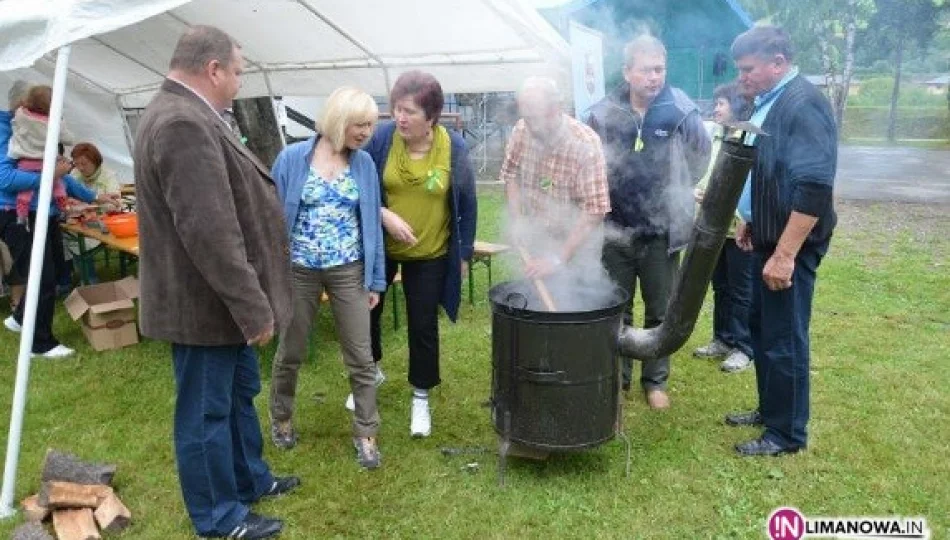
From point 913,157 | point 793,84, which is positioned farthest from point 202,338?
point 913,157

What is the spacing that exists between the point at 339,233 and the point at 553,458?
154 cm

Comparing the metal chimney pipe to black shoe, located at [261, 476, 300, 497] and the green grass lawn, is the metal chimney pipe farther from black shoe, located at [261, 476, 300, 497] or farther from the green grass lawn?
black shoe, located at [261, 476, 300, 497]

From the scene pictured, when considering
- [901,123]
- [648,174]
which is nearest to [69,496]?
[648,174]

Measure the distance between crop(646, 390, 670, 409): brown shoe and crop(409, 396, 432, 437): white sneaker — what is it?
1.30m

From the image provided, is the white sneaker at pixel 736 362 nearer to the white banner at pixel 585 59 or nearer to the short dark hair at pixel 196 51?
the white banner at pixel 585 59

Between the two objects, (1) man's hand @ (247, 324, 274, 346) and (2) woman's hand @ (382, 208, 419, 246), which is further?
(2) woman's hand @ (382, 208, 419, 246)

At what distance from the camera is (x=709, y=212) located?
290 centimetres

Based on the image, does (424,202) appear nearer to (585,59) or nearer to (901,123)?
(585,59)

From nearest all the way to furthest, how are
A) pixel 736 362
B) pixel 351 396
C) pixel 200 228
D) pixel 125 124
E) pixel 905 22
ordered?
1. pixel 200 228
2. pixel 905 22
3. pixel 351 396
4. pixel 736 362
5. pixel 125 124

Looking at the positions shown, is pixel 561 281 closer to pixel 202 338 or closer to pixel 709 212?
pixel 709 212

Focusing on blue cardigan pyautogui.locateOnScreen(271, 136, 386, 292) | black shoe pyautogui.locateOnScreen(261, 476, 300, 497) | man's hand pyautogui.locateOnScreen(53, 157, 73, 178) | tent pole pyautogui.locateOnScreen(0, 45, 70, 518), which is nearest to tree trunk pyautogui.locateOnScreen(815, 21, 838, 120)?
blue cardigan pyautogui.locateOnScreen(271, 136, 386, 292)

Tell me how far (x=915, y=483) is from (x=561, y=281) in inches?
74.2

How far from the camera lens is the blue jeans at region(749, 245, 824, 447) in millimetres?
3297

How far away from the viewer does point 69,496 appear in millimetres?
3035
